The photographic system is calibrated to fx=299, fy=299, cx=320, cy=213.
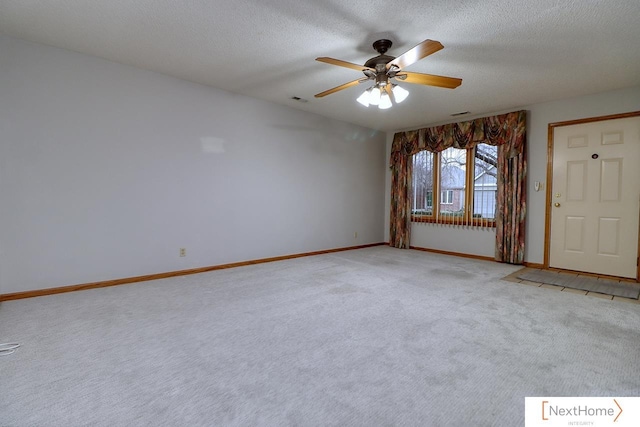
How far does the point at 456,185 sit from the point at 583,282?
2.41 m

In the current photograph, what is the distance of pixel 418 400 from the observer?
59.5 inches

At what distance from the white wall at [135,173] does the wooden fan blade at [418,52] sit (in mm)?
2577

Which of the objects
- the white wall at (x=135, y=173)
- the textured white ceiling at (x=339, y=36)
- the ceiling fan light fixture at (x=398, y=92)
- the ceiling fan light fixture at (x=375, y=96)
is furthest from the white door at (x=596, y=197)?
the white wall at (x=135, y=173)

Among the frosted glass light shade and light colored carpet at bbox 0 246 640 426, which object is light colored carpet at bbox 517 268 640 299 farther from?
the frosted glass light shade

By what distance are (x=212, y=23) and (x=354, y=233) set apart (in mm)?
4420

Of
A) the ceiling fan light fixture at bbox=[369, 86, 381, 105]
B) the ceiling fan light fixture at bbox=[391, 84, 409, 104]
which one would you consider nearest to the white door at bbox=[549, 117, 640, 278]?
the ceiling fan light fixture at bbox=[391, 84, 409, 104]

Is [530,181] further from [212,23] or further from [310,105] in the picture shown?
[212,23]

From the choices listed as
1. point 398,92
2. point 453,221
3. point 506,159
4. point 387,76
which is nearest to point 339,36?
point 387,76

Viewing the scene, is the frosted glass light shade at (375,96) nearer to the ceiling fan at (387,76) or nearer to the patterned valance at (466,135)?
the ceiling fan at (387,76)

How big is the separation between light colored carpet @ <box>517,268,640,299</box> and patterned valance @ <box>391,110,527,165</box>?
6.10 ft

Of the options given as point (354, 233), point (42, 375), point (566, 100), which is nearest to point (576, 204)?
point (566, 100)

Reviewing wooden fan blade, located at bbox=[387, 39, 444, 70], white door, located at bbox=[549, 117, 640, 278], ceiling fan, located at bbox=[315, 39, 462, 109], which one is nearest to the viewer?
wooden fan blade, located at bbox=[387, 39, 444, 70]

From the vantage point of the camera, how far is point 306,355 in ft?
6.36

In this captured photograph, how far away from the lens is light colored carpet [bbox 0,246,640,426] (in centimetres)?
144
